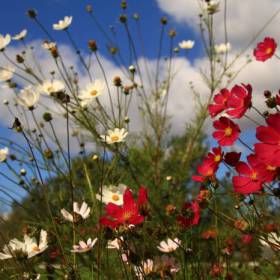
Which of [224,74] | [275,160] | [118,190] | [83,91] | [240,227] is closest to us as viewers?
[275,160]

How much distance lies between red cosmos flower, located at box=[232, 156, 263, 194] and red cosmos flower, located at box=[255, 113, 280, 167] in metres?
0.08

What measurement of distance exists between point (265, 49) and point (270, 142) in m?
0.59

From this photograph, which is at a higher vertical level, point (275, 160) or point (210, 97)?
point (210, 97)

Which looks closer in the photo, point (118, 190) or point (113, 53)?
point (118, 190)


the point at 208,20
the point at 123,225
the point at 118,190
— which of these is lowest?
the point at 123,225

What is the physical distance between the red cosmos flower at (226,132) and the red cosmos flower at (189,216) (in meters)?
0.29

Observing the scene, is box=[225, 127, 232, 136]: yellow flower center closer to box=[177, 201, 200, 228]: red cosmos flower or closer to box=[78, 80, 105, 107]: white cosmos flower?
box=[177, 201, 200, 228]: red cosmos flower

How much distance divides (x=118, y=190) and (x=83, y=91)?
0.62 m

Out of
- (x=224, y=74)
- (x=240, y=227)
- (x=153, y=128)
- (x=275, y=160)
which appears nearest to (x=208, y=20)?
(x=224, y=74)

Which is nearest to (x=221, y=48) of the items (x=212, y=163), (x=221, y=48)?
(x=221, y=48)

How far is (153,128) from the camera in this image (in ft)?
12.6

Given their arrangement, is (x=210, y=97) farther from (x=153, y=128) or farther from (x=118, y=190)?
(x=118, y=190)

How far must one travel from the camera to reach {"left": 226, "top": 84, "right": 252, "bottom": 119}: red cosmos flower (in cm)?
99

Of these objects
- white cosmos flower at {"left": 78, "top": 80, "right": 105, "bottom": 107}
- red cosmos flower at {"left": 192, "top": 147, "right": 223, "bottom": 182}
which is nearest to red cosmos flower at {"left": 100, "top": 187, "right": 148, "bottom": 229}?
red cosmos flower at {"left": 192, "top": 147, "right": 223, "bottom": 182}
